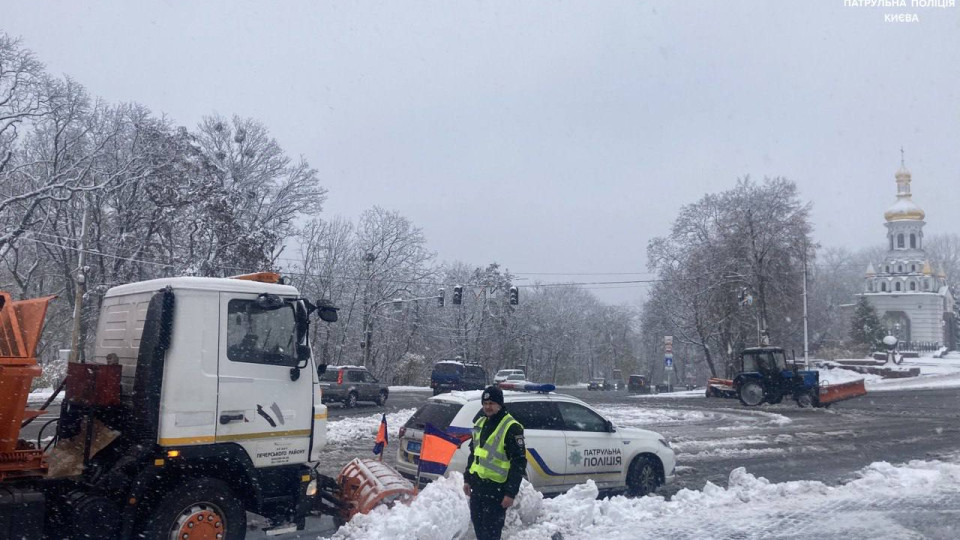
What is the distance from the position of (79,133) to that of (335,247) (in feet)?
74.1

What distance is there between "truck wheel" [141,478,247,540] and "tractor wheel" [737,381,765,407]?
28605 millimetres

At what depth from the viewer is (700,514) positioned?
339 inches

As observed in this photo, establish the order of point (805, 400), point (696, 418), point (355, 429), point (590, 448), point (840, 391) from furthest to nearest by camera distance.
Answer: point (840, 391) < point (805, 400) < point (696, 418) < point (355, 429) < point (590, 448)

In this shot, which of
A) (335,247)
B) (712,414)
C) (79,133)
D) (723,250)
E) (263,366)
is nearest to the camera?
(263,366)

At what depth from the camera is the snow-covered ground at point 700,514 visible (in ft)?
23.5

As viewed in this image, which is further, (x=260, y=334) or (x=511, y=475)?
(x=260, y=334)

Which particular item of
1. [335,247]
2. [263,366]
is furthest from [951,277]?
[263,366]

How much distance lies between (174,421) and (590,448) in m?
5.58

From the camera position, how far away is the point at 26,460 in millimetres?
6164

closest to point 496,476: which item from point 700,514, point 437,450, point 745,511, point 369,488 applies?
point 369,488

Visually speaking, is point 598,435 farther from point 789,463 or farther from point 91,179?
point 91,179

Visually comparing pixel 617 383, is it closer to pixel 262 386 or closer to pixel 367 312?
pixel 367 312

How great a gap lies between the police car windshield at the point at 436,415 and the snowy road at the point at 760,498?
5.81ft

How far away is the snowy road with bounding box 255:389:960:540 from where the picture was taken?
757cm
